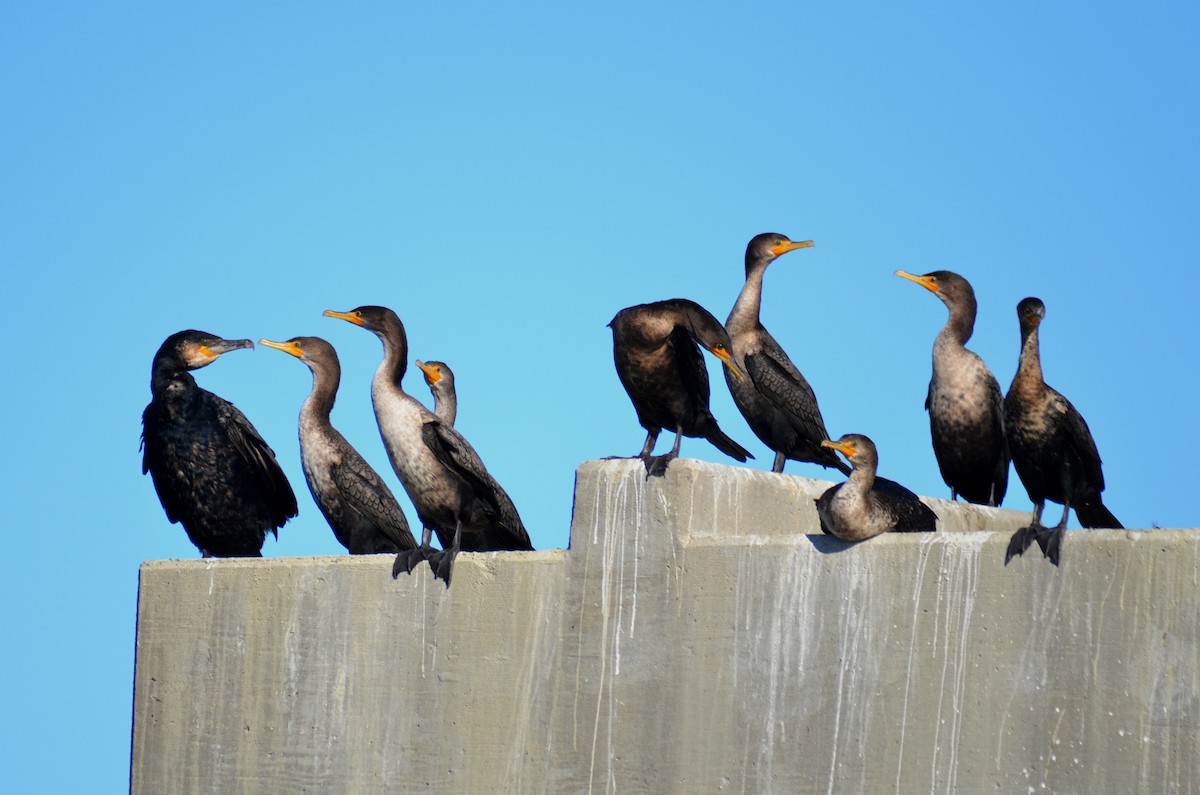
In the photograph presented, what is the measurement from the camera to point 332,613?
944cm

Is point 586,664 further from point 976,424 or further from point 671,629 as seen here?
point 976,424

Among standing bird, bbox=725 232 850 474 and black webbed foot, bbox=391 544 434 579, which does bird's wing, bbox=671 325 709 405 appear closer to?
standing bird, bbox=725 232 850 474

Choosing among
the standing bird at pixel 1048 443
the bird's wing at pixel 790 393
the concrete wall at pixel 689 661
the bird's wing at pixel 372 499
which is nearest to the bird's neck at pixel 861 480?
the concrete wall at pixel 689 661

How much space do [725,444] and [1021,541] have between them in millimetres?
3095

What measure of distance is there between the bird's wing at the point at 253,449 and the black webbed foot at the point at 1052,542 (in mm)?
5945

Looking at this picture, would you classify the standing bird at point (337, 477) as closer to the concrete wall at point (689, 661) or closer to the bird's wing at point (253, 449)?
the bird's wing at point (253, 449)

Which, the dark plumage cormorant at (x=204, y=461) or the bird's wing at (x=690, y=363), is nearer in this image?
the bird's wing at (x=690, y=363)

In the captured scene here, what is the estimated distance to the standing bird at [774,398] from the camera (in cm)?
1116

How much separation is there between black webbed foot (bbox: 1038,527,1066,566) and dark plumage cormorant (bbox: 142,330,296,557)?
5.94m

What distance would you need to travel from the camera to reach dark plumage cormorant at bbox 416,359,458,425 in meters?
12.3

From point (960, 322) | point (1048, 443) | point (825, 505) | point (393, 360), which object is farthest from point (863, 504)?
point (393, 360)

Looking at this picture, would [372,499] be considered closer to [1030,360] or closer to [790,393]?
[790,393]

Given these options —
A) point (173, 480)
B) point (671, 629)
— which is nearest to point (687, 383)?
point (671, 629)

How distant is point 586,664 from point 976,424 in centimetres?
369
